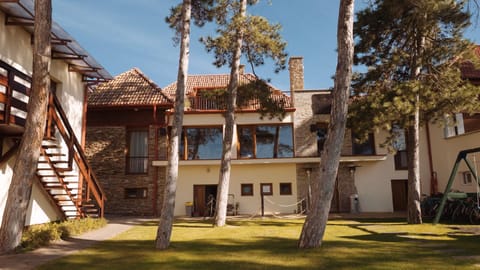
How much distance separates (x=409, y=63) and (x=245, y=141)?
896 centimetres

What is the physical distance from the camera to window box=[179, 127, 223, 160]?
778 inches

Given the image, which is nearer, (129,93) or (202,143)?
(129,93)

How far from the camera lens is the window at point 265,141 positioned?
19.7 m

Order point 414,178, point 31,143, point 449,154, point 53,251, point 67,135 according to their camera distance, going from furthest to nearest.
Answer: point 449,154
point 414,178
point 67,135
point 53,251
point 31,143

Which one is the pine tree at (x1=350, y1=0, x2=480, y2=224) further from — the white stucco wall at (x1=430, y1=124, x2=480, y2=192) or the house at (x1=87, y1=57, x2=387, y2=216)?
the house at (x1=87, y1=57, x2=387, y2=216)

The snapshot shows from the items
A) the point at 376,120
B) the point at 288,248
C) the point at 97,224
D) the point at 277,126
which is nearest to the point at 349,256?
the point at 288,248

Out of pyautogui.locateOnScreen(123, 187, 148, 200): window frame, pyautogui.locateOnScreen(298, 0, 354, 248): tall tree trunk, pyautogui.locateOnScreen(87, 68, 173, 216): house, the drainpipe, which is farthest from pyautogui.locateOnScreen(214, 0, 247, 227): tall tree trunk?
the drainpipe

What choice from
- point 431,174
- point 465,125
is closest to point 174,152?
point 465,125

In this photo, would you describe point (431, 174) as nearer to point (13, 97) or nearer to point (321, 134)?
point (321, 134)

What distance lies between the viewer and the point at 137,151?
→ 1953cm

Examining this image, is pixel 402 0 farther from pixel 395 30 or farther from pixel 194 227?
pixel 194 227

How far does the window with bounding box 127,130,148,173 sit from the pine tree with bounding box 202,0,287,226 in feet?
23.2

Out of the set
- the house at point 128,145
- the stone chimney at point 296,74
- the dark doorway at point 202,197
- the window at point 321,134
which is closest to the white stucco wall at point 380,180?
the window at point 321,134

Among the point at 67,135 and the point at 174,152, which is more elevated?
the point at 67,135
